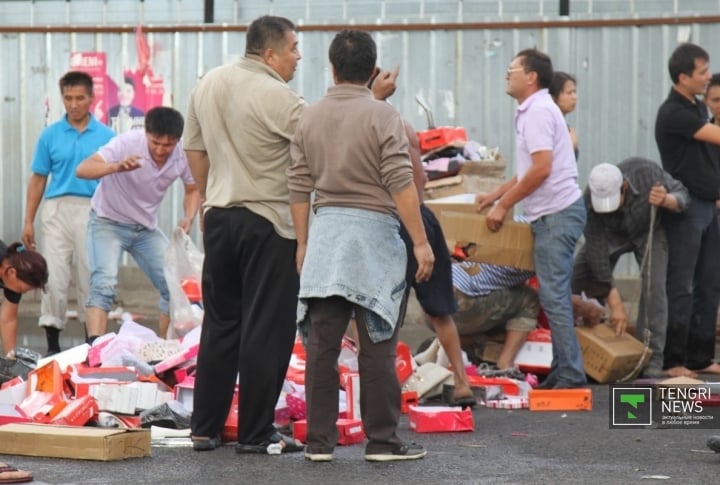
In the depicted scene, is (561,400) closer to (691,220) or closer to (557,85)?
(691,220)

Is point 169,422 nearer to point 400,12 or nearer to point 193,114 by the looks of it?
point 193,114

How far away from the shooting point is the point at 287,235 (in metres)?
7.13

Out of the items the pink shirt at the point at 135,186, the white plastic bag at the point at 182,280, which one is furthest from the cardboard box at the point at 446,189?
the pink shirt at the point at 135,186

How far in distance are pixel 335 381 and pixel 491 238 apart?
118 inches

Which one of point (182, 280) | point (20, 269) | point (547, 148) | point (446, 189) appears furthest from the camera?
point (446, 189)

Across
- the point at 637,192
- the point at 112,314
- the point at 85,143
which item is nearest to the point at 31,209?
the point at 85,143

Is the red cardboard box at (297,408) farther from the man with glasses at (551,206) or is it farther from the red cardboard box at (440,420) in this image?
the man with glasses at (551,206)

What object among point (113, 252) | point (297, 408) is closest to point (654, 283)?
point (297, 408)

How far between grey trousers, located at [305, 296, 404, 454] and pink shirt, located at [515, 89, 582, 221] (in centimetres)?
289

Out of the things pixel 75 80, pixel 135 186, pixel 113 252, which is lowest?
pixel 113 252

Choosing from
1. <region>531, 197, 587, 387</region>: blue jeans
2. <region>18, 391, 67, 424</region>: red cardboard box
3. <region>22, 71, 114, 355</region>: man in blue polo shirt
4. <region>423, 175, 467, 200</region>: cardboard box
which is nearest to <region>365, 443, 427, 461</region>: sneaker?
<region>18, 391, 67, 424</region>: red cardboard box

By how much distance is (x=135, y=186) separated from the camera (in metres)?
10.6

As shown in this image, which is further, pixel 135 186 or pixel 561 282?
pixel 135 186

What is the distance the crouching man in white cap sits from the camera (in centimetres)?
1004
